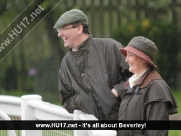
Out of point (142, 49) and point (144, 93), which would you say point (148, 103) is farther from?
point (142, 49)

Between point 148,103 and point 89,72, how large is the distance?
597mm

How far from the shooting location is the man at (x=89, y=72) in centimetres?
435

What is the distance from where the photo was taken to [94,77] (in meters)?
4.38

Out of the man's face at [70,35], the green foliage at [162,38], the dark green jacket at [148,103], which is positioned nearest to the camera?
the dark green jacket at [148,103]

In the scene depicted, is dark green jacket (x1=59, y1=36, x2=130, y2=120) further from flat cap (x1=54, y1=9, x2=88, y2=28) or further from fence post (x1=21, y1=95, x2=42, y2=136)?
fence post (x1=21, y1=95, x2=42, y2=136)

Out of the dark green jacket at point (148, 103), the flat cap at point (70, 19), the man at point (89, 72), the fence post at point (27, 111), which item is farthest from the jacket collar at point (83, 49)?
the fence post at point (27, 111)

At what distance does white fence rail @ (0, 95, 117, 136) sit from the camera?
4271 millimetres

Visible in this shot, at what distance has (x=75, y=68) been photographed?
4.45 metres

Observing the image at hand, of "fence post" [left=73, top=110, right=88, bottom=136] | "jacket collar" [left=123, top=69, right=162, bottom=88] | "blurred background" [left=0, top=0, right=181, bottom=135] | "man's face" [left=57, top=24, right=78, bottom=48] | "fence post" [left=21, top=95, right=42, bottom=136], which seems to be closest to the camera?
"jacket collar" [left=123, top=69, right=162, bottom=88]

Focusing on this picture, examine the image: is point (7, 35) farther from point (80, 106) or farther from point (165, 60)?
point (80, 106)

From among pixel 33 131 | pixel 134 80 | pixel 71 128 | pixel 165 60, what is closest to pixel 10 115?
pixel 33 131

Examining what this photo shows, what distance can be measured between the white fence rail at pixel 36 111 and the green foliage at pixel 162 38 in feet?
15.8

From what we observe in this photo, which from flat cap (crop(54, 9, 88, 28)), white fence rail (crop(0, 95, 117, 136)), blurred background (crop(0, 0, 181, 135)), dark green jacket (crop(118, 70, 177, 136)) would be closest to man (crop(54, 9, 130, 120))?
flat cap (crop(54, 9, 88, 28))

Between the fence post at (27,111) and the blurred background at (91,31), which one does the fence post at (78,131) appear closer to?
the fence post at (27,111)
